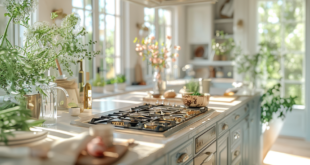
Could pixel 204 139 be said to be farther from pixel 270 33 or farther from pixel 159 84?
pixel 270 33

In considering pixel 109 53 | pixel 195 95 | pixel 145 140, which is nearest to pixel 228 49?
pixel 109 53

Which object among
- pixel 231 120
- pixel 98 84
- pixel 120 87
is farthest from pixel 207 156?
pixel 120 87

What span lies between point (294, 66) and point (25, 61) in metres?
4.81

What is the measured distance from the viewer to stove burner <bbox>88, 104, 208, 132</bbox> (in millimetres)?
1486

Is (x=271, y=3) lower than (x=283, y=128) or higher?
higher

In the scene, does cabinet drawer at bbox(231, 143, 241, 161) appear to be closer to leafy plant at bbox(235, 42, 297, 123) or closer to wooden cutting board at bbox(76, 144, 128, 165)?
wooden cutting board at bbox(76, 144, 128, 165)

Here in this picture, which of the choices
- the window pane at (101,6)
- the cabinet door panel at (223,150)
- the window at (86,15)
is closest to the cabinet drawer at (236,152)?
the cabinet door panel at (223,150)

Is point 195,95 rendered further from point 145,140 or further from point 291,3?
point 291,3

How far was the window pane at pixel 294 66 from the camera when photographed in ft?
17.0

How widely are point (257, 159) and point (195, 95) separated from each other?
5.76 feet

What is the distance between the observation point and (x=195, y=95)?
2.15m

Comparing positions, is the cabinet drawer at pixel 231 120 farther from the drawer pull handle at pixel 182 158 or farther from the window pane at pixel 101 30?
the window pane at pixel 101 30

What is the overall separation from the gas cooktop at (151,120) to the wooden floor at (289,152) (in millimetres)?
2553

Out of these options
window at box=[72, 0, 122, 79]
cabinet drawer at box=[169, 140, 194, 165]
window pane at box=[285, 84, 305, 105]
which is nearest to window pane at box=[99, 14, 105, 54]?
window at box=[72, 0, 122, 79]
